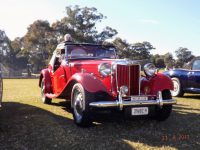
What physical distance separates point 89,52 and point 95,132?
3.19 m

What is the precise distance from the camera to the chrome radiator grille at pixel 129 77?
7.23 metres

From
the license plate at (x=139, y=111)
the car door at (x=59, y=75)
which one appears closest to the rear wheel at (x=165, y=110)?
the license plate at (x=139, y=111)

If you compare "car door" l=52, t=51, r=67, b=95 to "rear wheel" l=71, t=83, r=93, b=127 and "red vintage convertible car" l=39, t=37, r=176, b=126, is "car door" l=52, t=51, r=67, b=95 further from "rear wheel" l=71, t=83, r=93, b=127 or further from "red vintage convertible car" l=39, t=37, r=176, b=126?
"rear wheel" l=71, t=83, r=93, b=127

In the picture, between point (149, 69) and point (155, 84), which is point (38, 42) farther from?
point (155, 84)

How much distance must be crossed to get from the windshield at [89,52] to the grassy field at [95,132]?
Answer: 1561 mm

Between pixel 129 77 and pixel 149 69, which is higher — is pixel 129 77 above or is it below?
below

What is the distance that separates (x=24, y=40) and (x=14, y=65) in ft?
55.9

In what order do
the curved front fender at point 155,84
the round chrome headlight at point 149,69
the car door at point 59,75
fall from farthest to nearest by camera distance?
the car door at point 59,75, the round chrome headlight at point 149,69, the curved front fender at point 155,84

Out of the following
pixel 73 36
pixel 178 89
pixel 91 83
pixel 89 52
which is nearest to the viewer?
pixel 91 83

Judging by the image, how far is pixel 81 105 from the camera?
23.6 feet

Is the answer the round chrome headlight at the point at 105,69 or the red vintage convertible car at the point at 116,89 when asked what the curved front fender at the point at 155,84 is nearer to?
the red vintage convertible car at the point at 116,89

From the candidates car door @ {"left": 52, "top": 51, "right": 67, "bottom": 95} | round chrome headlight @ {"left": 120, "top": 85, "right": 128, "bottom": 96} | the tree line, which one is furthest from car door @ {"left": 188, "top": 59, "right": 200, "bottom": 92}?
the tree line

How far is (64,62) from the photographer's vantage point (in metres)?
9.01

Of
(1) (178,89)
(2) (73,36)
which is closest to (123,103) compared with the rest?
(1) (178,89)
